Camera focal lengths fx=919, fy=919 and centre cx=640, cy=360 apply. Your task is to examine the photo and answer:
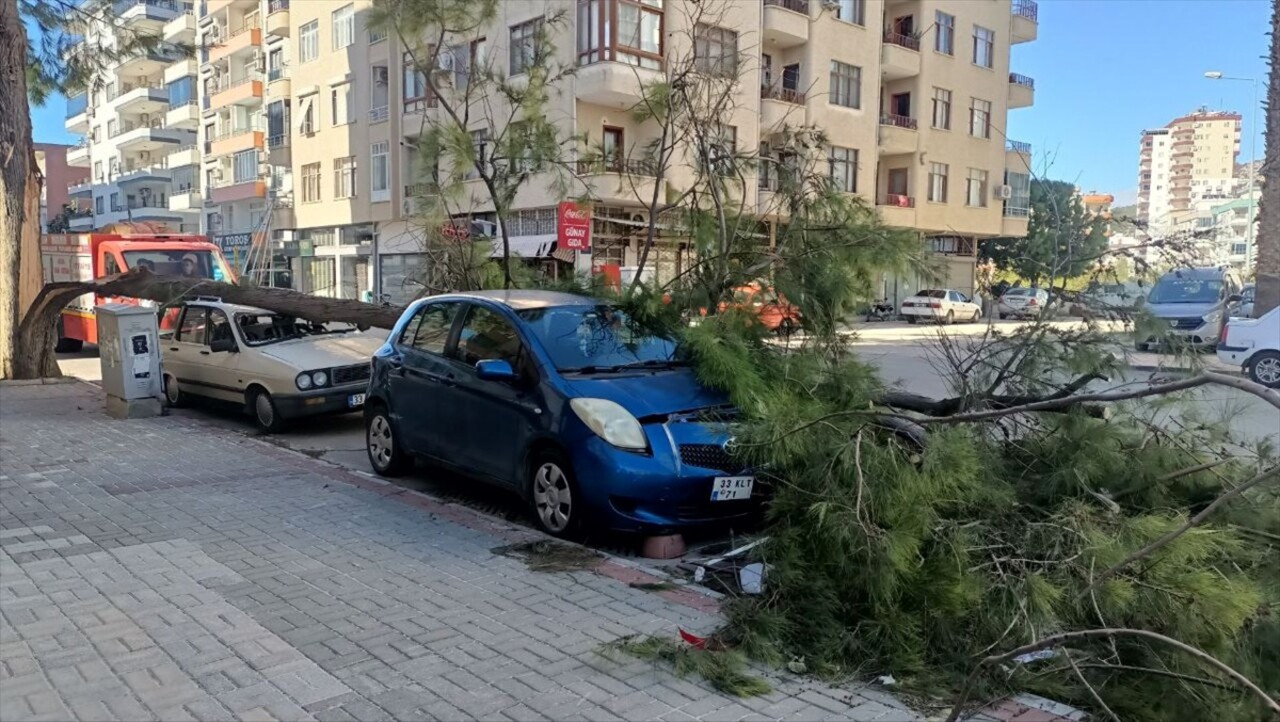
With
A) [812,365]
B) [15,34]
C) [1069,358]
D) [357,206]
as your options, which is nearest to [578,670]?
[812,365]

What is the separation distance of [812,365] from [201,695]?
13.4ft

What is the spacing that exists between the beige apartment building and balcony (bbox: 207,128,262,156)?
5.4 inches

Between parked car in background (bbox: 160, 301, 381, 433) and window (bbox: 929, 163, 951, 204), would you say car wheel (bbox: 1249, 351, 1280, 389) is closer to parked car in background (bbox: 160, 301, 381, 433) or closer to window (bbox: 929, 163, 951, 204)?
parked car in background (bbox: 160, 301, 381, 433)

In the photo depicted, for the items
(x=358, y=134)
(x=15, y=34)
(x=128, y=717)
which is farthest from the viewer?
(x=358, y=134)

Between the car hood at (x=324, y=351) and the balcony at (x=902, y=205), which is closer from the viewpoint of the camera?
the car hood at (x=324, y=351)

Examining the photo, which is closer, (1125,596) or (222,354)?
(1125,596)

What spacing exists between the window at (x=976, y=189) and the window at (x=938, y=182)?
67.2 inches

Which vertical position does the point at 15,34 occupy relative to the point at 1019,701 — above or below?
above

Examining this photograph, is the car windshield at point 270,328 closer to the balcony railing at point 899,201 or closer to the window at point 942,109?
the balcony railing at point 899,201

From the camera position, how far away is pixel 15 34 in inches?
551

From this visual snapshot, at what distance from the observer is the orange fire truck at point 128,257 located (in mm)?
18312

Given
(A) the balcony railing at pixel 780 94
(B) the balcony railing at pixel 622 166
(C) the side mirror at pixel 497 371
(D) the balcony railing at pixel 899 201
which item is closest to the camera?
(C) the side mirror at pixel 497 371

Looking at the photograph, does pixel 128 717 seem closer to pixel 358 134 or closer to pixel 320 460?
pixel 320 460

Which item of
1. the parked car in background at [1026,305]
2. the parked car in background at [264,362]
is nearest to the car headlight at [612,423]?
the parked car in background at [1026,305]
